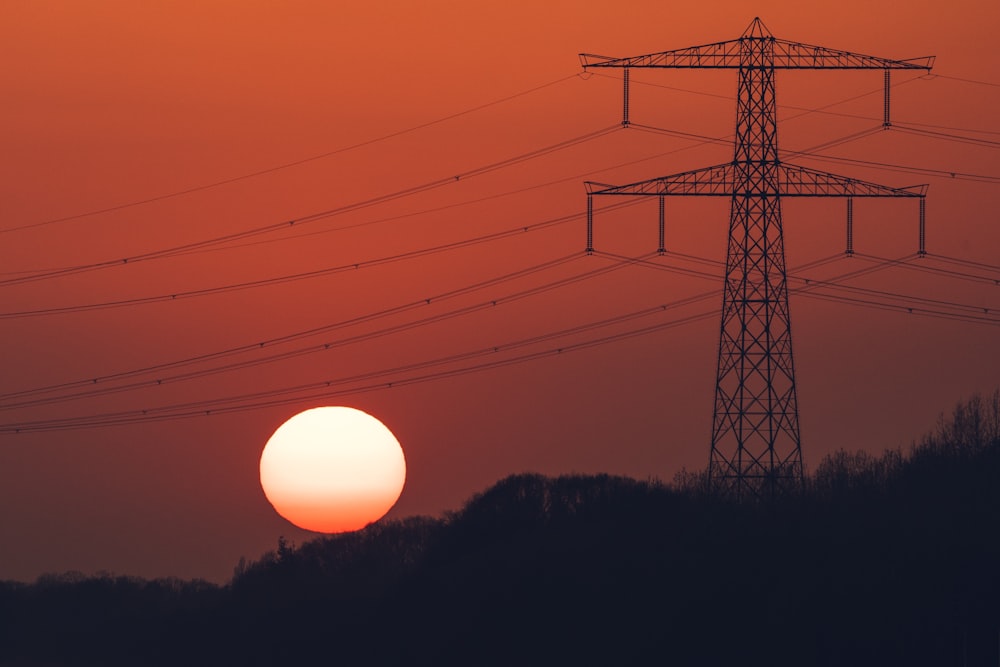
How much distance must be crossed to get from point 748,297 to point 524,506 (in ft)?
158

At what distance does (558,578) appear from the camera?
70375mm

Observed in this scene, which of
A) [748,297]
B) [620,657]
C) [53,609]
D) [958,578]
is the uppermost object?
[748,297]

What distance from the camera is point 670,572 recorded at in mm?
64562

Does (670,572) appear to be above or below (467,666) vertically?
above

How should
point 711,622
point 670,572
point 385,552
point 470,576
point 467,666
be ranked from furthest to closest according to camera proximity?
point 385,552, point 470,576, point 467,666, point 670,572, point 711,622

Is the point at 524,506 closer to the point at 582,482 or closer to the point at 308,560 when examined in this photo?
the point at 582,482

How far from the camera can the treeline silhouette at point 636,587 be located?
5609cm

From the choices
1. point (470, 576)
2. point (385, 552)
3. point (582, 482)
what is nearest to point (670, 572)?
point (470, 576)

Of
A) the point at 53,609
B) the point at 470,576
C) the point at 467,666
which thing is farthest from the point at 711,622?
the point at 53,609

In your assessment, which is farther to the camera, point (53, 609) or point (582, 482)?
point (53, 609)

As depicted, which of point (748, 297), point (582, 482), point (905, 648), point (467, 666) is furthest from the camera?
point (582, 482)

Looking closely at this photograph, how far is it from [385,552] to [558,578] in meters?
31.5

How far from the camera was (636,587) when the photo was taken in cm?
6550

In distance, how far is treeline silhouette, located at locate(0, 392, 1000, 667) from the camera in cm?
5609
